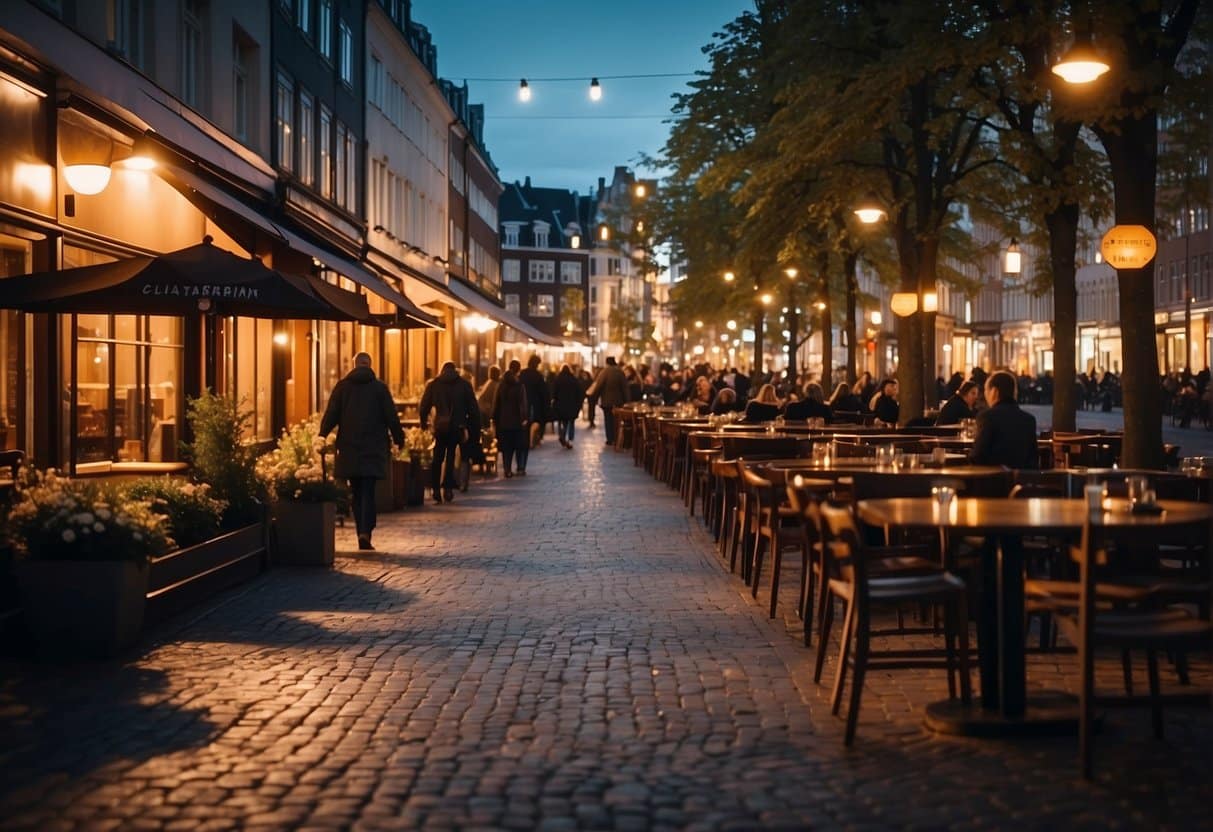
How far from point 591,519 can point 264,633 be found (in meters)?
10.1

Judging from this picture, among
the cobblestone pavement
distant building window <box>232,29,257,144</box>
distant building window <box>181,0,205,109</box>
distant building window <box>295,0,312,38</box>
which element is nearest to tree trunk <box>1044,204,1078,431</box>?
the cobblestone pavement

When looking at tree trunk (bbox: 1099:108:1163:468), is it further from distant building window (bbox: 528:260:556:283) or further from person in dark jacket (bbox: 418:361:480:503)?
distant building window (bbox: 528:260:556:283)

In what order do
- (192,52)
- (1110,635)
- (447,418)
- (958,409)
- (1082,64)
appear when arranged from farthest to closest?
(958,409), (447,418), (192,52), (1082,64), (1110,635)

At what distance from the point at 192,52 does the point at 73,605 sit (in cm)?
1502

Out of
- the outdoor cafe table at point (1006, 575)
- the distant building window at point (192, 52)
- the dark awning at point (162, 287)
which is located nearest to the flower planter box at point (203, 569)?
the dark awning at point (162, 287)

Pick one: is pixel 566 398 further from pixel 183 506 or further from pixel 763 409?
pixel 183 506

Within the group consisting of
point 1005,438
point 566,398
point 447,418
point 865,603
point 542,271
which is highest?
point 542,271

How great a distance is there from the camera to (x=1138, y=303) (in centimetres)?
1638

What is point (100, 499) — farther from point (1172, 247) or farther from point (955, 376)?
point (1172, 247)

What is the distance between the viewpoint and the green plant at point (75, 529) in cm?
1102

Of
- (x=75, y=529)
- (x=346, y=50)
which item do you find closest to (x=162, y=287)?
(x=75, y=529)

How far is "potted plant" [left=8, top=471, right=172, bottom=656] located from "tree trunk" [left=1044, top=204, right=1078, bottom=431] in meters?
14.1

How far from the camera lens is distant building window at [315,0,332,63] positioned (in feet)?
115

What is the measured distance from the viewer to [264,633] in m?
12.0
